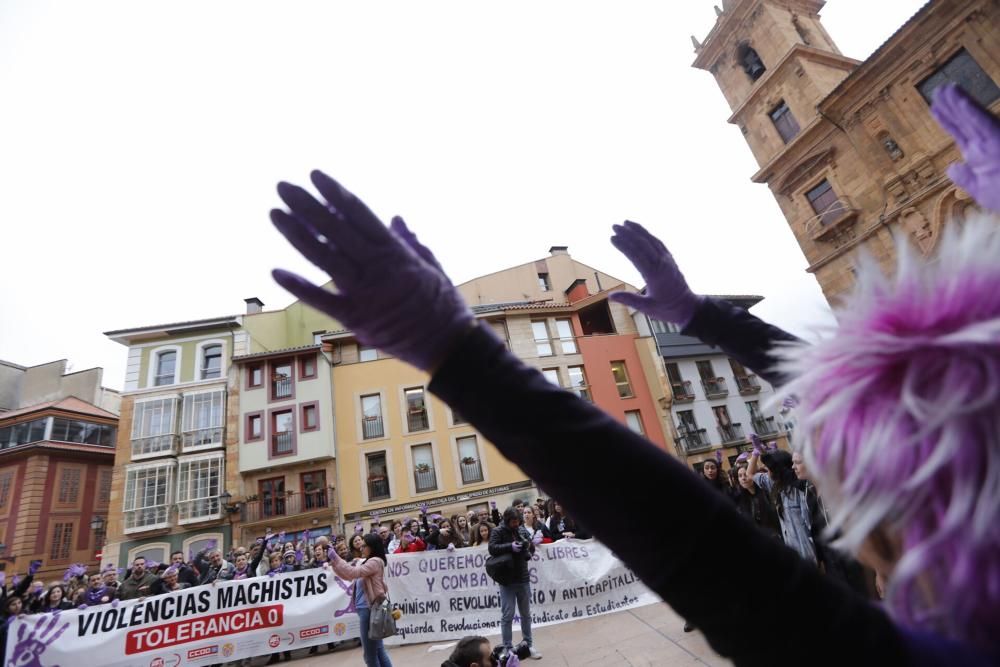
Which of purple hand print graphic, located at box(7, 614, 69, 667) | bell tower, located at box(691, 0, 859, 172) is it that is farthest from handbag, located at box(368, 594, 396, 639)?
bell tower, located at box(691, 0, 859, 172)

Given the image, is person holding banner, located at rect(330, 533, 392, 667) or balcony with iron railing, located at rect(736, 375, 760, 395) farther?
balcony with iron railing, located at rect(736, 375, 760, 395)

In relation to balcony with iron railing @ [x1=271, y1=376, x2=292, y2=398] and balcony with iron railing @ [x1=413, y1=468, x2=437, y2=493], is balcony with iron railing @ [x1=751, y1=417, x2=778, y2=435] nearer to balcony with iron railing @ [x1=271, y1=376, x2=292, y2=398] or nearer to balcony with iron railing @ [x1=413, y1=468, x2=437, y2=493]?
balcony with iron railing @ [x1=413, y1=468, x2=437, y2=493]

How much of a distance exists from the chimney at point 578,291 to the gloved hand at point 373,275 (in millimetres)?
29187

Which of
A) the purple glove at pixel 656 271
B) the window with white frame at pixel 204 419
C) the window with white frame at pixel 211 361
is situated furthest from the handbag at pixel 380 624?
the window with white frame at pixel 211 361

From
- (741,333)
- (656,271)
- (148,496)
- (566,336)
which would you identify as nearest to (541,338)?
(566,336)

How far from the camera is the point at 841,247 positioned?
17984mm

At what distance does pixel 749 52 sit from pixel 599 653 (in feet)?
88.3

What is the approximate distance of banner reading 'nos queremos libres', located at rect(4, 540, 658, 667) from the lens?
726cm

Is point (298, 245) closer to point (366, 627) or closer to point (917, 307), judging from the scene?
point (917, 307)

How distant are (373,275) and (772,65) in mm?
26227

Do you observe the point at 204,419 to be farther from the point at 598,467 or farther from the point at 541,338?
the point at 598,467

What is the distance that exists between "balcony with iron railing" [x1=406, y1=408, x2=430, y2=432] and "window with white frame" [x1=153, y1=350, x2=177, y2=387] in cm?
1213

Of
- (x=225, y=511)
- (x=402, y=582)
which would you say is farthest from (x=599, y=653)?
(x=225, y=511)

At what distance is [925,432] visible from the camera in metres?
0.70
